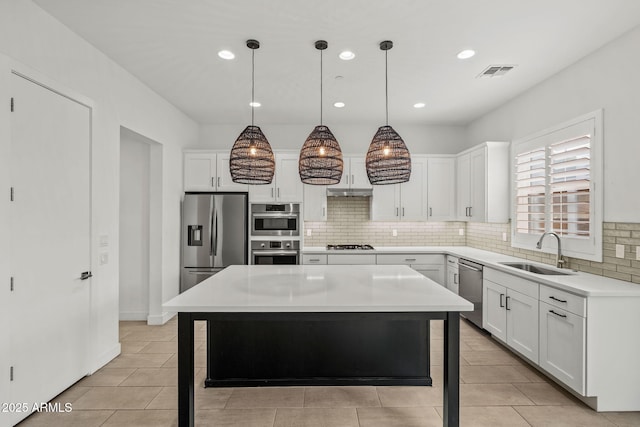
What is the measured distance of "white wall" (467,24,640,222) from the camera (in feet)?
8.47

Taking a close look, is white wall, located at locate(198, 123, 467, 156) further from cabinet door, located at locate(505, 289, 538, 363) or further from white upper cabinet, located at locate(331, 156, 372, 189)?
cabinet door, located at locate(505, 289, 538, 363)

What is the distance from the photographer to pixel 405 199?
511cm

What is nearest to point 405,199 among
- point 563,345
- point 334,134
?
point 334,134

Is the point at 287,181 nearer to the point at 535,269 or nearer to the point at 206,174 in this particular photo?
the point at 206,174

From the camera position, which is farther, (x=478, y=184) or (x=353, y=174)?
(x=353, y=174)

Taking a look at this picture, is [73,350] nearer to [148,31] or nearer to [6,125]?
[6,125]

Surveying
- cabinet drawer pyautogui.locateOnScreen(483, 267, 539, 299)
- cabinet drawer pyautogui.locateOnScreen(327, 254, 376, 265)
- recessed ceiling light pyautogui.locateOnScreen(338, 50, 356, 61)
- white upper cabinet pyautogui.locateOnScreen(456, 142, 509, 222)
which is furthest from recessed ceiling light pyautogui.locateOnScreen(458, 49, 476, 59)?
cabinet drawer pyautogui.locateOnScreen(327, 254, 376, 265)

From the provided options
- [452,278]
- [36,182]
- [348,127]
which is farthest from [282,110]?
[452,278]

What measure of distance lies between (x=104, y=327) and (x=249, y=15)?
2.90m

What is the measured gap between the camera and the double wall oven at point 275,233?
475 centimetres

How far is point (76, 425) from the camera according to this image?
2221 mm

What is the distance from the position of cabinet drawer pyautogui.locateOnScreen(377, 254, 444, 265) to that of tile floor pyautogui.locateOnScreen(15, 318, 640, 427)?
1.84 m

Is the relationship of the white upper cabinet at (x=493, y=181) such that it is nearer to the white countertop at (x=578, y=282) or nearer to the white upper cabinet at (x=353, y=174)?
the white countertop at (x=578, y=282)

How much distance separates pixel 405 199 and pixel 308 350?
312 centimetres
